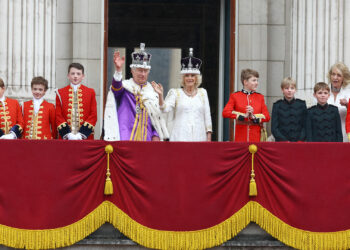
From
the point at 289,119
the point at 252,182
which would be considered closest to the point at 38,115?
the point at 252,182

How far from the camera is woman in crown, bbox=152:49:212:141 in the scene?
1122 centimetres

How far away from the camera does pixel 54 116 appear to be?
1107 cm

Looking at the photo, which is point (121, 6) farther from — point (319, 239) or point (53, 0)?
point (319, 239)

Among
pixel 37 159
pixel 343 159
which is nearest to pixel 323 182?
pixel 343 159

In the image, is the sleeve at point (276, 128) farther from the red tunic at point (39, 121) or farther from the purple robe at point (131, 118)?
the red tunic at point (39, 121)

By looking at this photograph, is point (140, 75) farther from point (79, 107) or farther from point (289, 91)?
point (289, 91)

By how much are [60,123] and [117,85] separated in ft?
2.96

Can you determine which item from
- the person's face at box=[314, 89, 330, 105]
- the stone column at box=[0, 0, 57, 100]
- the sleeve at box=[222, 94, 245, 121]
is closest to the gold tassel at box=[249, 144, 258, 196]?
the sleeve at box=[222, 94, 245, 121]

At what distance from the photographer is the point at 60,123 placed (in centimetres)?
1082

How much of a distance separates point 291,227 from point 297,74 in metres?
4.51

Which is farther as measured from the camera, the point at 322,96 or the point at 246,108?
the point at 246,108

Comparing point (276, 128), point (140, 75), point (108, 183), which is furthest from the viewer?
point (276, 128)


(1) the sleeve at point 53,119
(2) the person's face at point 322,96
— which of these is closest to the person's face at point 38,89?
(1) the sleeve at point 53,119

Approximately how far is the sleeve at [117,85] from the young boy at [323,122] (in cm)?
242
